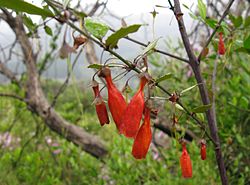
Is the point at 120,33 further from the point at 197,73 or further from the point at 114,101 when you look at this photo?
the point at 197,73

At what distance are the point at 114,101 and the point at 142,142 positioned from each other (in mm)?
70

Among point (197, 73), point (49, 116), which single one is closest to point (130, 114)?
point (197, 73)

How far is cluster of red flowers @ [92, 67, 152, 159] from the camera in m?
0.56

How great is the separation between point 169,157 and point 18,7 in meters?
1.49

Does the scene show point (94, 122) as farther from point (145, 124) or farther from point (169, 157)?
point (145, 124)

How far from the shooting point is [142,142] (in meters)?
0.58

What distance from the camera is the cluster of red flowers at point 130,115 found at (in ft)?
1.83

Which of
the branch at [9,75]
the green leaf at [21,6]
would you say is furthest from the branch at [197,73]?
the branch at [9,75]

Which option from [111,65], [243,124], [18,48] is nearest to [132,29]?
[111,65]

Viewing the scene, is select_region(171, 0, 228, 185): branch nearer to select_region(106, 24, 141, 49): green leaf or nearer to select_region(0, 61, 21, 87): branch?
select_region(106, 24, 141, 49): green leaf

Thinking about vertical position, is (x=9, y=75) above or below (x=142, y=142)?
above

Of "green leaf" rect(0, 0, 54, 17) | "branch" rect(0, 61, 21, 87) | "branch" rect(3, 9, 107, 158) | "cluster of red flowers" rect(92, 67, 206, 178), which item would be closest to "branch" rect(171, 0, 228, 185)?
"cluster of red flowers" rect(92, 67, 206, 178)

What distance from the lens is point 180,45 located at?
224 cm

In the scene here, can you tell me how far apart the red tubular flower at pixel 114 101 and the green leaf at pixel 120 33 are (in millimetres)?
72
